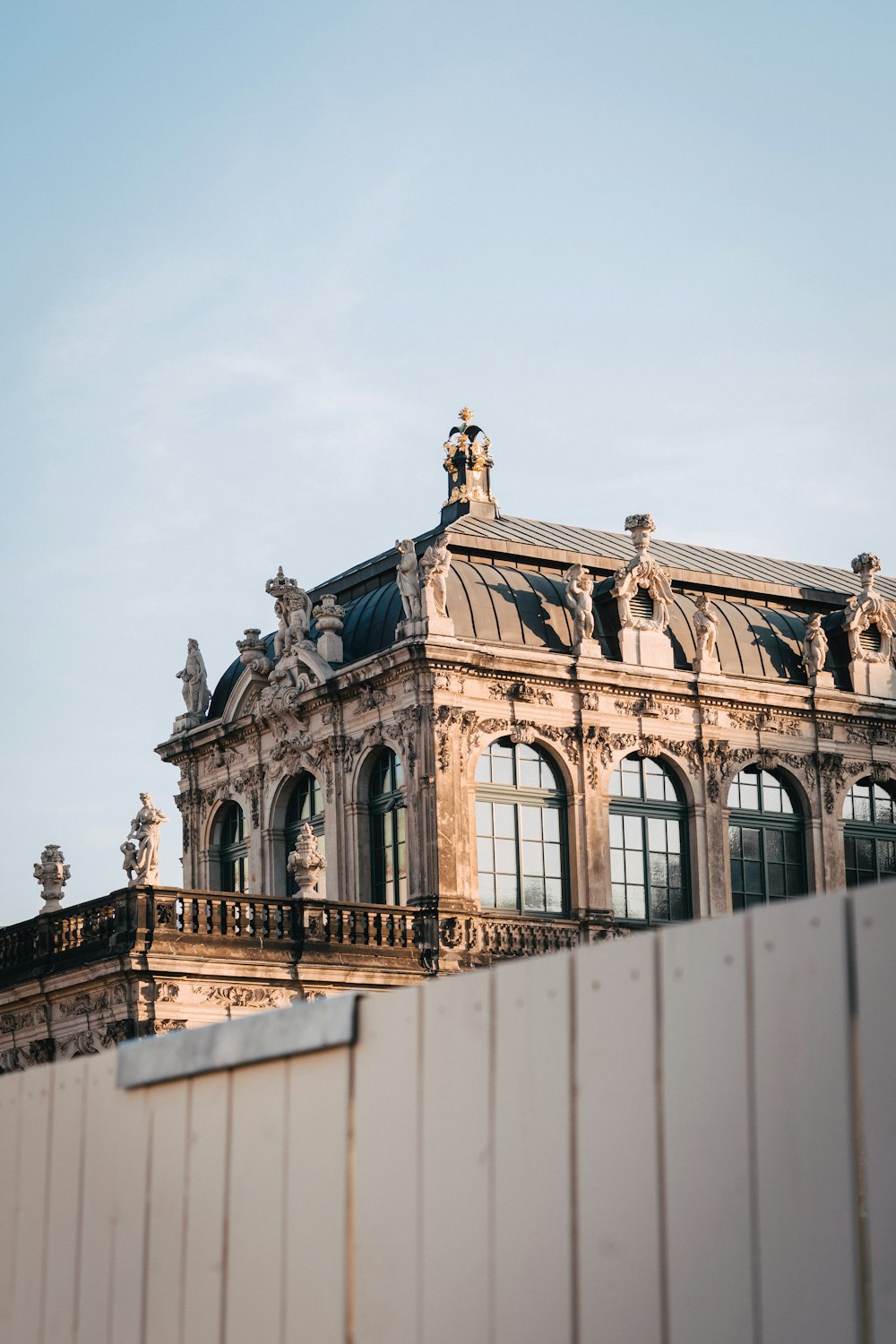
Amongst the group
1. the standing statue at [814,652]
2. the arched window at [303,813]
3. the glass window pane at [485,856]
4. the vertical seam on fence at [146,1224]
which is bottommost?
the vertical seam on fence at [146,1224]

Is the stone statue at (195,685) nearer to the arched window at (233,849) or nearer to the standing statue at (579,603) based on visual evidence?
the arched window at (233,849)

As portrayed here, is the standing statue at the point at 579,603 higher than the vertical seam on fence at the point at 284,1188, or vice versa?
the standing statue at the point at 579,603

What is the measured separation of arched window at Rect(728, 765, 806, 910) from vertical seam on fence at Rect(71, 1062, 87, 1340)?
29481 millimetres

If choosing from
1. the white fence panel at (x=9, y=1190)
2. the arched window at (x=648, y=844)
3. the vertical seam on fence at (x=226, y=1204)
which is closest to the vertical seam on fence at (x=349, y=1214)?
the vertical seam on fence at (x=226, y=1204)

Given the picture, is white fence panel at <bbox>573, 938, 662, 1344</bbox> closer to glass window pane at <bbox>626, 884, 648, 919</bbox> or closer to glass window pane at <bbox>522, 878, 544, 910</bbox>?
glass window pane at <bbox>522, 878, 544, 910</bbox>

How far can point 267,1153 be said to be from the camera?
7.67 meters

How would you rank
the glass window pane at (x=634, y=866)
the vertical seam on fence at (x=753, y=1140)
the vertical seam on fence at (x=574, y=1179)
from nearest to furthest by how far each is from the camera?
the vertical seam on fence at (x=753, y=1140) < the vertical seam on fence at (x=574, y=1179) < the glass window pane at (x=634, y=866)

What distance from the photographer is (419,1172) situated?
22.9ft

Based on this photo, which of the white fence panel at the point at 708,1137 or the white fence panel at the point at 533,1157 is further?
the white fence panel at the point at 533,1157

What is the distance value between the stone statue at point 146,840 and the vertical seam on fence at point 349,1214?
2418 centimetres

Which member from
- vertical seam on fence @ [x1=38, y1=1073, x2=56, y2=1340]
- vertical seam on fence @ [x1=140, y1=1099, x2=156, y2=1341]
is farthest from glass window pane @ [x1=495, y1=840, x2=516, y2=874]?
vertical seam on fence @ [x1=140, y1=1099, x2=156, y2=1341]

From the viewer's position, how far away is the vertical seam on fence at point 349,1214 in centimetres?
720

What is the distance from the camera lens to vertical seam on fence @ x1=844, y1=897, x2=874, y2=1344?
550 centimetres

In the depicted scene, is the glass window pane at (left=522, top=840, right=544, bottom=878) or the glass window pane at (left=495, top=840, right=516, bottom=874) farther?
the glass window pane at (left=522, top=840, right=544, bottom=878)
